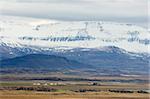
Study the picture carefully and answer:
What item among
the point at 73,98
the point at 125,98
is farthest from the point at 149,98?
the point at 73,98

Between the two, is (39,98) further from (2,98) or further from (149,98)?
(149,98)

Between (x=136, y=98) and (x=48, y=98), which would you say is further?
(x=136, y=98)

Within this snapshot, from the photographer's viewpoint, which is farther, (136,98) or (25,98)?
(136,98)

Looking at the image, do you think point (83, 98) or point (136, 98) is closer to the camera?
point (83, 98)

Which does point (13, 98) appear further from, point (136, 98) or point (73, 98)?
point (136, 98)

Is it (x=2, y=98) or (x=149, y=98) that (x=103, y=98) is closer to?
(x=149, y=98)

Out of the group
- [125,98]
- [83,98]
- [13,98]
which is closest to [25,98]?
[13,98]

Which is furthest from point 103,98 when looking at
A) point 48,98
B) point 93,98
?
point 48,98

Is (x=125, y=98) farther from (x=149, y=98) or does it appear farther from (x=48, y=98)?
(x=48, y=98)
